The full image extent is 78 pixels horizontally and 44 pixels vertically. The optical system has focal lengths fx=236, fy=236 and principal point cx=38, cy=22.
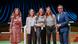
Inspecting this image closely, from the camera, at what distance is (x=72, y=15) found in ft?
32.9

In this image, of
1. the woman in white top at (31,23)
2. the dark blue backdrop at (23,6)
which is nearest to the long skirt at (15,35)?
the woman in white top at (31,23)

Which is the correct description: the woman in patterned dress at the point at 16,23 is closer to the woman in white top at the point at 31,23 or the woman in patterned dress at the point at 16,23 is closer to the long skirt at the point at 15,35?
the long skirt at the point at 15,35

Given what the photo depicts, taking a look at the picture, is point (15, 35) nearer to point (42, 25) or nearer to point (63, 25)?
point (42, 25)

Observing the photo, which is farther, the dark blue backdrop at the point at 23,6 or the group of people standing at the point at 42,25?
the dark blue backdrop at the point at 23,6

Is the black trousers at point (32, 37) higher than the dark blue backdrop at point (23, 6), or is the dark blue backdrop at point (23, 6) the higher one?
the dark blue backdrop at point (23, 6)

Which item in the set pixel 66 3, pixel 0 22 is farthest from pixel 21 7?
pixel 66 3

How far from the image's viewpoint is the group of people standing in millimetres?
6938

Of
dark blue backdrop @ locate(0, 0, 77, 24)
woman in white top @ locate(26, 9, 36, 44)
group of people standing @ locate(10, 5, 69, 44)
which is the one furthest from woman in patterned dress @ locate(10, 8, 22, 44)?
dark blue backdrop @ locate(0, 0, 77, 24)

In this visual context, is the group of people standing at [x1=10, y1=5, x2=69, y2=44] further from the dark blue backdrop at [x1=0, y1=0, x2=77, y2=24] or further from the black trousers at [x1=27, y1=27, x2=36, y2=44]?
the dark blue backdrop at [x1=0, y1=0, x2=77, y2=24]

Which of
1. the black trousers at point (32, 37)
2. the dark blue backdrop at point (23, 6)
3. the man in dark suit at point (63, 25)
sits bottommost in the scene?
the black trousers at point (32, 37)

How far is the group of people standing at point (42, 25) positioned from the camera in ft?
22.8

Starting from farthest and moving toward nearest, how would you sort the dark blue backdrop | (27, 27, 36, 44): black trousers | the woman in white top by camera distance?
1. the dark blue backdrop
2. (27, 27, 36, 44): black trousers
3. the woman in white top

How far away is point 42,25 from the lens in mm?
7059

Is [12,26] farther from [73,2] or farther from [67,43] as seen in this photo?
[73,2]
